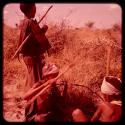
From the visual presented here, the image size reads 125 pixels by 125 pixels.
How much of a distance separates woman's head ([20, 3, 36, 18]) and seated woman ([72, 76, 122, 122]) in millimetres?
863

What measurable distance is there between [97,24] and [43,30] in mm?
484

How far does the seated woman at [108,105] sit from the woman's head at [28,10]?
863 millimetres

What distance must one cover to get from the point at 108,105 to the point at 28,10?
42.9 inches

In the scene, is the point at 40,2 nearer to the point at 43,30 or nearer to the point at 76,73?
the point at 43,30

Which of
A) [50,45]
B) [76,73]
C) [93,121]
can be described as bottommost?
[93,121]

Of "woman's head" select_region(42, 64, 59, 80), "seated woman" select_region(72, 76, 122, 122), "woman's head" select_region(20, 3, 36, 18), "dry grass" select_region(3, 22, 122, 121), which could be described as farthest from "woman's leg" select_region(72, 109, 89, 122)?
A: "woman's head" select_region(20, 3, 36, 18)

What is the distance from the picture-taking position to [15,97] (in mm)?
4039

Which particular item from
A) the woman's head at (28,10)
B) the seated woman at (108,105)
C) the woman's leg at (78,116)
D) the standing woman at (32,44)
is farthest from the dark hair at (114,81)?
the woman's head at (28,10)

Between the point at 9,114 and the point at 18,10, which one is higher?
the point at 18,10

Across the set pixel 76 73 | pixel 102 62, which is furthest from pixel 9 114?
pixel 102 62

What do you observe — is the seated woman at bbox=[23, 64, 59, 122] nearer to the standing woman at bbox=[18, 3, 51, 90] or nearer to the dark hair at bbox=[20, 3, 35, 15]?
the standing woman at bbox=[18, 3, 51, 90]

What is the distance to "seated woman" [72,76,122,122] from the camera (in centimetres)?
391

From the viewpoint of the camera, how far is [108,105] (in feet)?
12.8

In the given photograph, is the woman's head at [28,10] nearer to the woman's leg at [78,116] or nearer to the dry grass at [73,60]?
the dry grass at [73,60]
